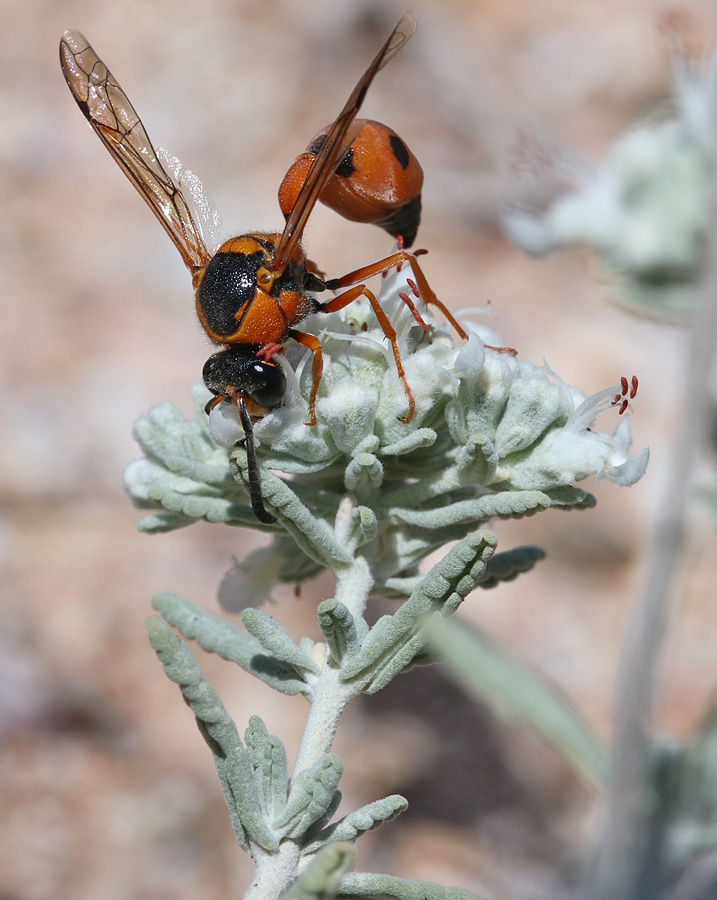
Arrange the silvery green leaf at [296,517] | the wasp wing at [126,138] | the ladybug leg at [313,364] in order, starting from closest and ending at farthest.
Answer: the silvery green leaf at [296,517] → the ladybug leg at [313,364] → the wasp wing at [126,138]

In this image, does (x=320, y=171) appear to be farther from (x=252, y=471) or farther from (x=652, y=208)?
(x=652, y=208)

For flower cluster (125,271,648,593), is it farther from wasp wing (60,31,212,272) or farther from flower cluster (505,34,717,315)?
flower cluster (505,34,717,315)

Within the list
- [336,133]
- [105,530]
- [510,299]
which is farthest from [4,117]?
[336,133]

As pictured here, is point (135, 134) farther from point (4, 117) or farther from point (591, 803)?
point (4, 117)

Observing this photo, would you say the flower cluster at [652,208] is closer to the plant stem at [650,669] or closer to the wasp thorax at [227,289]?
the plant stem at [650,669]

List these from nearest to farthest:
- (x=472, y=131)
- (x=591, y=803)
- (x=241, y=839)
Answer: (x=241, y=839) < (x=591, y=803) < (x=472, y=131)

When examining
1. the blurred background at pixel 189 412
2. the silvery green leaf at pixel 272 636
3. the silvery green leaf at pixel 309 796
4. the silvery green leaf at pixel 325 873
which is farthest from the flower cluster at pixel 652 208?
the silvery green leaf at pixel 325 873

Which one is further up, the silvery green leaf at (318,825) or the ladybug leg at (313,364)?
the ladybug leg at (313,364)

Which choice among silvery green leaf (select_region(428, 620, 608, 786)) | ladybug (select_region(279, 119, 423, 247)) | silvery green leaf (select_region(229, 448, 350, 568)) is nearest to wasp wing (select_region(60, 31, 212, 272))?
ladybug (select_region(279, 119, 423, 247))
